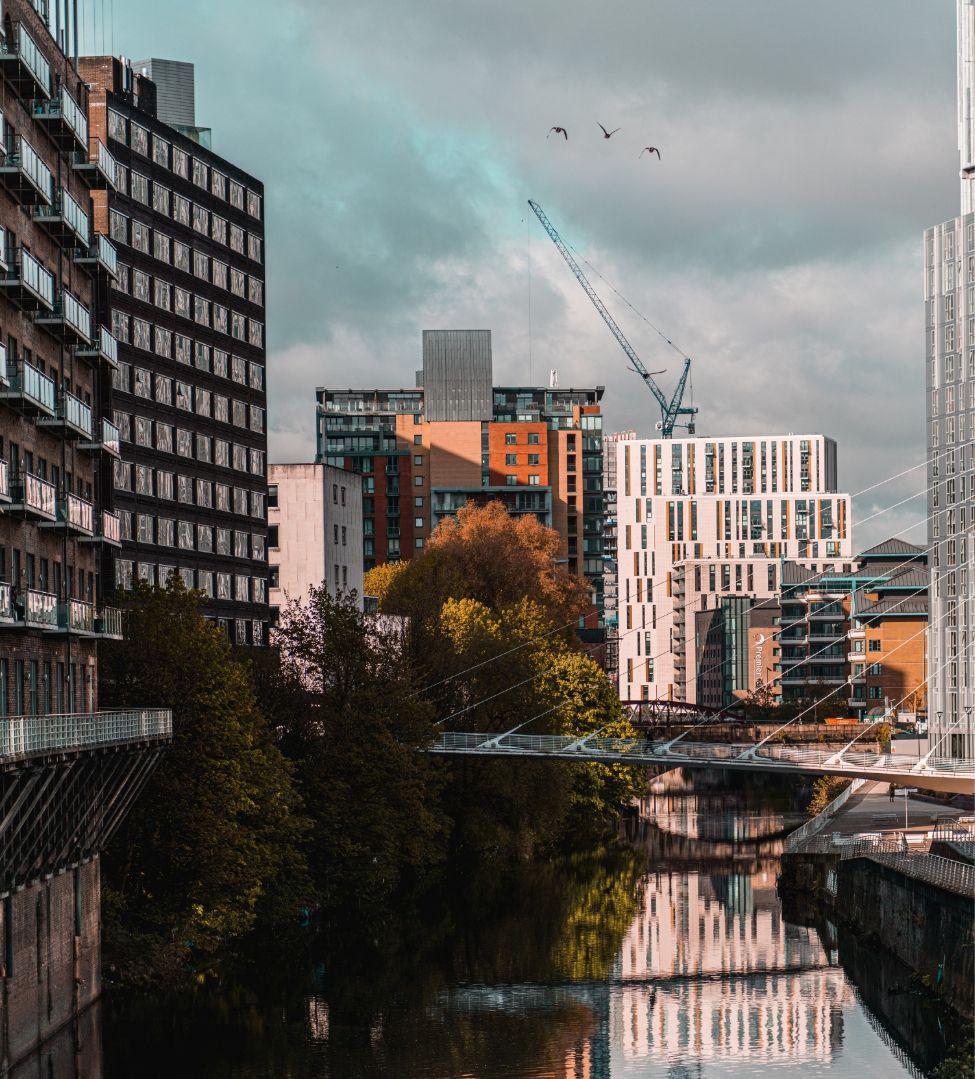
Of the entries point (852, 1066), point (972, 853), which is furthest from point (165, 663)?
point (972, 853)

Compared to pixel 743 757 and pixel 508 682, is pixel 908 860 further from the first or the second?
pixel 508 682

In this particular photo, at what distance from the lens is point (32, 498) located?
59.0 metres

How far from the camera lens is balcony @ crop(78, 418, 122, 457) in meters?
67.6

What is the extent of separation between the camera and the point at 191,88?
124 meters

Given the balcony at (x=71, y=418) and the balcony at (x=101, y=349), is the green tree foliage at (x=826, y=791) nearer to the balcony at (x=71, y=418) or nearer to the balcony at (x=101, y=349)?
the balcony at (x=101, y=349)

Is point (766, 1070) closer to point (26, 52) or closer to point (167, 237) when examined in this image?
point (26, 52)

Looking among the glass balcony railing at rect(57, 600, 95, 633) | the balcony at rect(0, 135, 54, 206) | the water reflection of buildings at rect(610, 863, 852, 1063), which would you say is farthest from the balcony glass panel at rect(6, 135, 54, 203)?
the water reflection of buildings at rect(610, 863, 852, 1063)

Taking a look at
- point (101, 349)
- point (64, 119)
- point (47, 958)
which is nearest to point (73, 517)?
point (101, 349)

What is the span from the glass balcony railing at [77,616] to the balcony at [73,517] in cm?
236

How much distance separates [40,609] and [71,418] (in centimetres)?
694

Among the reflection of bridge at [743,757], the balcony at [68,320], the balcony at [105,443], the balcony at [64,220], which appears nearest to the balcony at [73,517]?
the balcony at [105,443]

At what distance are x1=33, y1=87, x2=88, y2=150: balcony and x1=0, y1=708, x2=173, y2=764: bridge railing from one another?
18.7 metres

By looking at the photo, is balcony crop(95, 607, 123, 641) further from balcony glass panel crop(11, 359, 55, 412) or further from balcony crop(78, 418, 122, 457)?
balcony glass panel crop(11, 359, 55, 412)

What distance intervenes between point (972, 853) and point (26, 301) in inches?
1719
